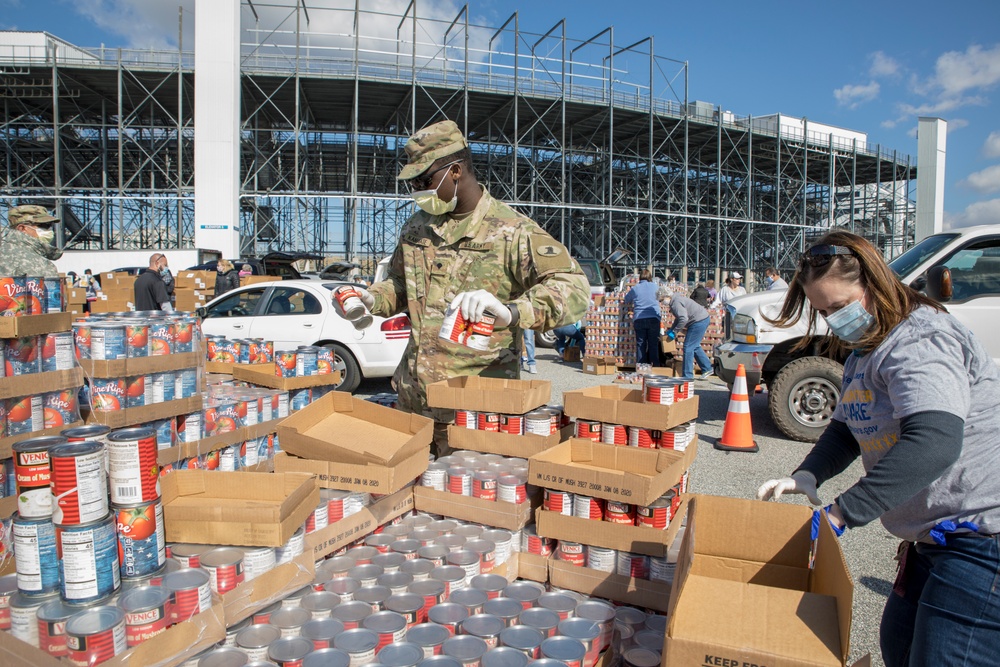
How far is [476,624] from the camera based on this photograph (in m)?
2.04

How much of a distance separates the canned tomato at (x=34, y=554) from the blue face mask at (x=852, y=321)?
7.33 feet

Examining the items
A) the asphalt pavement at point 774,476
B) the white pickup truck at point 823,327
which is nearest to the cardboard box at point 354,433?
the asphalt pavement at point 774,476

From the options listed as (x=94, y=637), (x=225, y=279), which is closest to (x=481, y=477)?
(x=94, y=637)

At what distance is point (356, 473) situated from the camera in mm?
2486

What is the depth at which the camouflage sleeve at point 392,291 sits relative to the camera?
3.40 metres

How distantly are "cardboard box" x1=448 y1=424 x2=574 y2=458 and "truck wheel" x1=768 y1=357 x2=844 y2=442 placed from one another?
440cm

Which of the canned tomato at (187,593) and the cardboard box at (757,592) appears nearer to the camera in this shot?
the cardboard box at (757,592)

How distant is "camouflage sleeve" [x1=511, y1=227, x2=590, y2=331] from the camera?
2.85 m

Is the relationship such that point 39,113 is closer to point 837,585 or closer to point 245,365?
point 245,365

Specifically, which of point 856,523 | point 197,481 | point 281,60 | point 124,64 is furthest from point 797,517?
point 124,64

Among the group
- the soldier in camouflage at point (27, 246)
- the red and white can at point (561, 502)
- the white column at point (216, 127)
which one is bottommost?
the red and white can at point (561, 502)

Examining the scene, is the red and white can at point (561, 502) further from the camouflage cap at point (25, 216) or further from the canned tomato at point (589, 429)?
the camouflage cap at point (25, 216)

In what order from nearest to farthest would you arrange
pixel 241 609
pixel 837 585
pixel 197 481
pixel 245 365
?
pixel 837 585 → pixel 241 609 → pixel 197 481 → pixel 245 365

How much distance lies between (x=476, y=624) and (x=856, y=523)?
3.82ft
